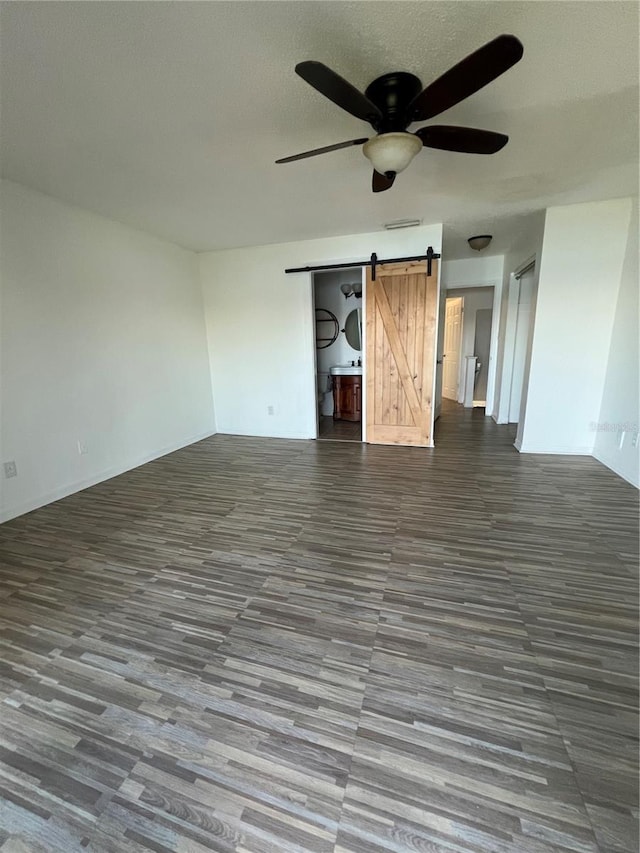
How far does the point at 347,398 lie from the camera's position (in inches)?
236

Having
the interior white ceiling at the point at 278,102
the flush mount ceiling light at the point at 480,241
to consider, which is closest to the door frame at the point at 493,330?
the flush mount ceiling light at the point at 480,241

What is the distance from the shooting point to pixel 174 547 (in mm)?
2443

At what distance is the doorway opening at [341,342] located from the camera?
577 cm

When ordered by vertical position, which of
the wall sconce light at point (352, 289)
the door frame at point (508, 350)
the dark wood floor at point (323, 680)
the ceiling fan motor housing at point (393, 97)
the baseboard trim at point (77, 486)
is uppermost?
the ceiling fan motor housing at point (393, 97)

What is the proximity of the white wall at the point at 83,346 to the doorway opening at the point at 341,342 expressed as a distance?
221 cm

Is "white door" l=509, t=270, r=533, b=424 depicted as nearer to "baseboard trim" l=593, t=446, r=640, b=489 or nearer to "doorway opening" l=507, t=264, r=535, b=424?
"doorway opening" l=507, t=264, r=535, b=424

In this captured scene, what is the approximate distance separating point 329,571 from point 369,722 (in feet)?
2.93

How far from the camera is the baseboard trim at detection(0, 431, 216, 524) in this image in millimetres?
2937

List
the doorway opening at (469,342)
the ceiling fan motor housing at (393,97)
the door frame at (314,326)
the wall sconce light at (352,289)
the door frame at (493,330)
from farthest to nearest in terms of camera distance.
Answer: the doorway opening at (469,342)
the door frame at (493,330)
the wall sconce light at (352,289)
the door frame at (314,326)
the ceiling fan motor housing at (393,97)

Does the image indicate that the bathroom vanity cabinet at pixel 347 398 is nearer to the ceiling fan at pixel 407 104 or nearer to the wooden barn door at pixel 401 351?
the wooden barn door at pixel 401 351

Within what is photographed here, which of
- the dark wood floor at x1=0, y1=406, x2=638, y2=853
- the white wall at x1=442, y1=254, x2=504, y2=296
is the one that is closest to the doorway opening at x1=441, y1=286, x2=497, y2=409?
the white wall at x1=442, y1=254, x2=504, y2=296

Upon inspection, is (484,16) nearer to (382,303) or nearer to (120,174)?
(120,174)

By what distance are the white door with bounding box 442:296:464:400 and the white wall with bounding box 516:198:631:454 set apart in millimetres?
3740

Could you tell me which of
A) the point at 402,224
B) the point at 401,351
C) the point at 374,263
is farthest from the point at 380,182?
the point at 401,351
